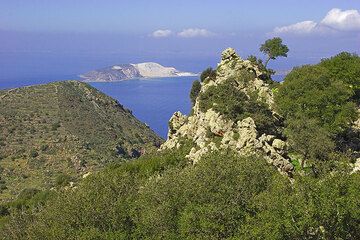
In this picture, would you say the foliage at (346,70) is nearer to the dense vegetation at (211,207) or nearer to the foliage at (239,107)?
the foliage at (239,107)

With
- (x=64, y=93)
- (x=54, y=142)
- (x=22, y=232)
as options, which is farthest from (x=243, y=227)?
(x=64, y=93)

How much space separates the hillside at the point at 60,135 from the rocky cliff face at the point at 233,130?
26585 mm

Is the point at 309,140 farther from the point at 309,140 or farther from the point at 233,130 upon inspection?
the point at 233,130

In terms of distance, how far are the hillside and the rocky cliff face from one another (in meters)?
26.6

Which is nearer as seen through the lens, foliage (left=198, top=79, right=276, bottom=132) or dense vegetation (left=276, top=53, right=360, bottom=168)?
dense vegetation (left=276, top=53, right=360, bottom=168)

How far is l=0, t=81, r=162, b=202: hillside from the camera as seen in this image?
97.5 meters

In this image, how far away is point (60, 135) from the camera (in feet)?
379

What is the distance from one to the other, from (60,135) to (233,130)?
2845 inches

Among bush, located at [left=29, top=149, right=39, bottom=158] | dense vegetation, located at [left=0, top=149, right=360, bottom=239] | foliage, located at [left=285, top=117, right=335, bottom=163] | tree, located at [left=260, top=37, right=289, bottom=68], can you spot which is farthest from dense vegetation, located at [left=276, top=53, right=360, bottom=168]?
bush, located at [left=29, top=149, right=39, bottom=158]

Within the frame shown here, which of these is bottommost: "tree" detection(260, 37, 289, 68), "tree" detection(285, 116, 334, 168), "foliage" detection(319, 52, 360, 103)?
"tree" detection(285, 116, 334, 168)

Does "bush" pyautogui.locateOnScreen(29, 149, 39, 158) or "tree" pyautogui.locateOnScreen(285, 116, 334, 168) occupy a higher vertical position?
"tree" pyautogui.locateOnScreen(285, 116, 334, 168)

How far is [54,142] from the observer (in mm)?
111938

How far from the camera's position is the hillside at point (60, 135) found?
97.5m

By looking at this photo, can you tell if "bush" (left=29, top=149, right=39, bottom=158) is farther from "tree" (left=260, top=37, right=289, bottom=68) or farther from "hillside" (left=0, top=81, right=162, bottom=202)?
"tree" (left=260, top=37, right=289, bottom=68)
